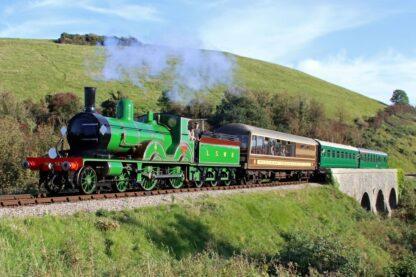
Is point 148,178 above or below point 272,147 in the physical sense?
below

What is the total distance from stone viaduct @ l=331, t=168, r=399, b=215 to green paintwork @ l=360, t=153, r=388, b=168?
5.18 ft

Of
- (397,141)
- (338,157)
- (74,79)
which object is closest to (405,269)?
(338,157)

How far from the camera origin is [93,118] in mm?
14898

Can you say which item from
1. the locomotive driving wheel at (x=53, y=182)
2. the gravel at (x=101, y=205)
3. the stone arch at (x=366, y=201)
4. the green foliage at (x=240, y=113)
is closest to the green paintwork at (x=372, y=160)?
the stone arch at (x=366, y=201)

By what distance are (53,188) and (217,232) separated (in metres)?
5.14

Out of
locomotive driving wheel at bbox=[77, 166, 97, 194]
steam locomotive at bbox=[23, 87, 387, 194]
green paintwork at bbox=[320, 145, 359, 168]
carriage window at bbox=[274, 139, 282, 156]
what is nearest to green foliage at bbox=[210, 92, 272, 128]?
green paintwork at bbox=[320, 145, 359, 168]

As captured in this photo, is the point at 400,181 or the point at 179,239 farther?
the point at 400,181

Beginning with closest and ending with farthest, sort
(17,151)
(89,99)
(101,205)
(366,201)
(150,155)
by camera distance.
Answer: (101,205), (89,99), (150,155), (17,151), (366,201)

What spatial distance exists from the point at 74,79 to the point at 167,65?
44.6 m

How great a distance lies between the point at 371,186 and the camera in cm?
4034

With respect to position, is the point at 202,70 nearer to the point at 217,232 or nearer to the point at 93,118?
the point at 93,118

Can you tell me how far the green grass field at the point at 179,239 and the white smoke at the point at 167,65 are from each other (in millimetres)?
7426

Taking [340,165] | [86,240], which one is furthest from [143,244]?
[340,165]

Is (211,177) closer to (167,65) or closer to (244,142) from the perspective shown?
(244,142)
